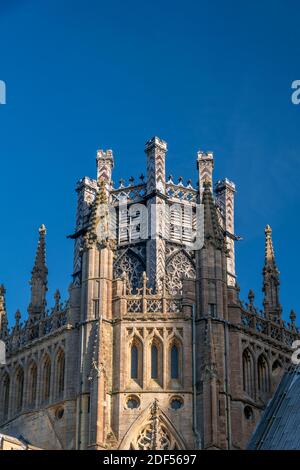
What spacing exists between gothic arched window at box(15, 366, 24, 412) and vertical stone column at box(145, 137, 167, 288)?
20970 mm

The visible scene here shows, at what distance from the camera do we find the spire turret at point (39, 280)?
71.5 m

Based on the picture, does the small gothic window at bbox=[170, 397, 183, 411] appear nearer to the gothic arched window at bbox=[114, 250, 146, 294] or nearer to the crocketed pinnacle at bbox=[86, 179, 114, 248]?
the crocketed pinnacle at bbox=[86, 179, 114, 248]

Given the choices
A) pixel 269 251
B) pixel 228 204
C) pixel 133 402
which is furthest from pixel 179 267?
pixel 133 402

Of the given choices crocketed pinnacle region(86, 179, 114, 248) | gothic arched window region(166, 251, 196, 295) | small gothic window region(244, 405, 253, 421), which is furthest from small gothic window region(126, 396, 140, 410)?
gothic arched window region(166, 251, 196, 295)

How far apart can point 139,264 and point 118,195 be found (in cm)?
707

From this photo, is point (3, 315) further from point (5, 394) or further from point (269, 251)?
point (269, 251)

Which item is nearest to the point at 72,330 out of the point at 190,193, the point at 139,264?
the point at 139,264

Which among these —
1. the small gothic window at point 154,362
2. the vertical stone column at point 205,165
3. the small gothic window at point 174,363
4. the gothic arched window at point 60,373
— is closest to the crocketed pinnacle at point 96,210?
the gothic arched window at point 60,373

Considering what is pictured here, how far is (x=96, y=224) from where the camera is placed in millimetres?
65875

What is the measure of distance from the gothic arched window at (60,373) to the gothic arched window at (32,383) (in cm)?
233

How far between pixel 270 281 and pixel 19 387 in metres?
16.9

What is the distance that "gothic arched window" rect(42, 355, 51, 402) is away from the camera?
65.5 meters

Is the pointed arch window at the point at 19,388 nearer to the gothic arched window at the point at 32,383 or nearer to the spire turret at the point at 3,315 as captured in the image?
the gothic arched window at the point at 32,383
